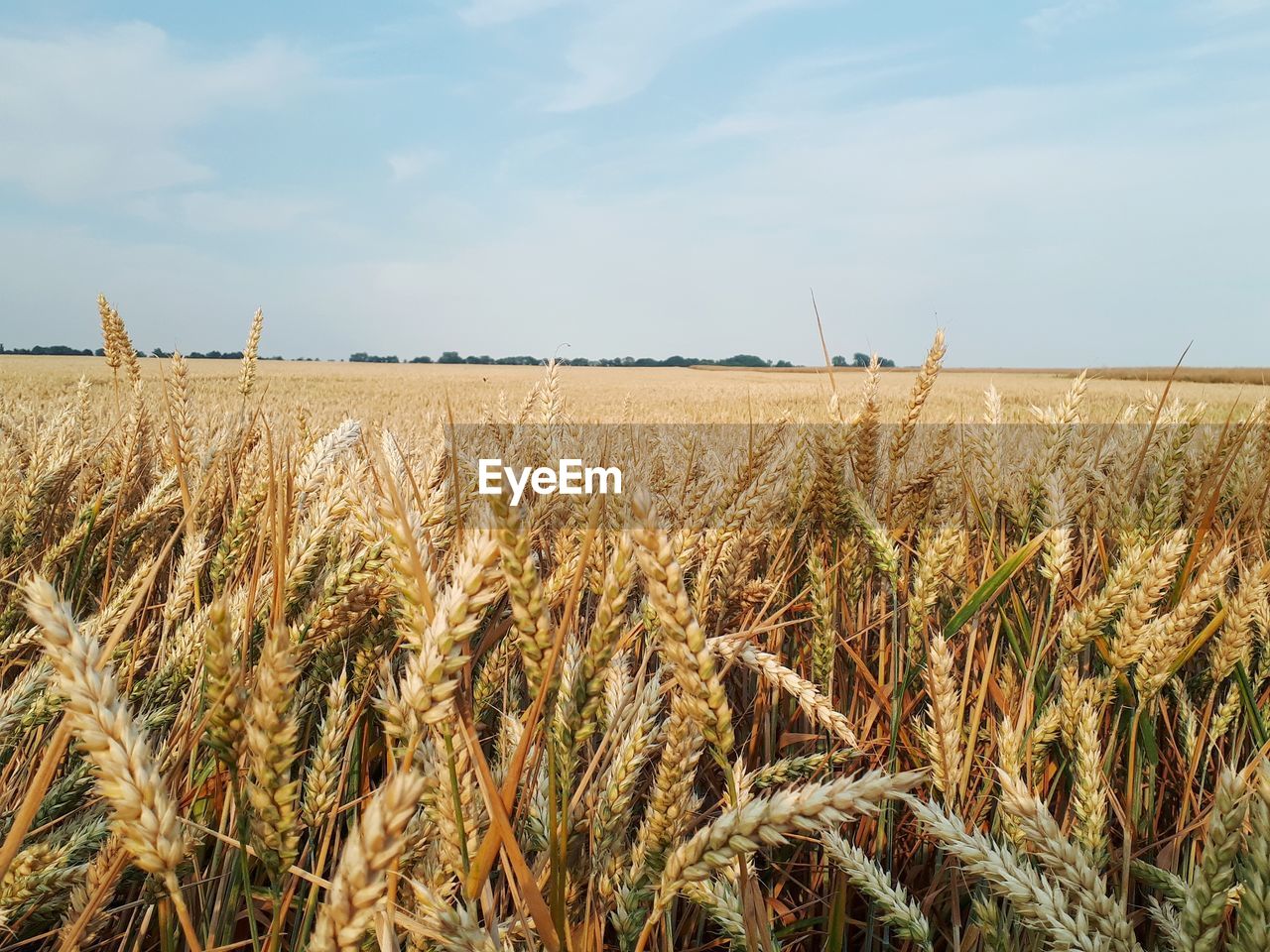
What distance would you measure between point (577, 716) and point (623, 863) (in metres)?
0.30

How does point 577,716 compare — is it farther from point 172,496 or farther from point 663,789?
point 172,496

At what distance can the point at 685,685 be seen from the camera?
616 mm

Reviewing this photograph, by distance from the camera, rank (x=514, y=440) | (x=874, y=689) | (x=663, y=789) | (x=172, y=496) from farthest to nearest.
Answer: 1. (x=514, y=440)
2. (x=172, y=496)
3. (x=874, y=689)
4. (x=663, y=789)

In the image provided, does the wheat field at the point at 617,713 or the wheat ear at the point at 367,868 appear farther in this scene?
the wheat field at the point at 617,713

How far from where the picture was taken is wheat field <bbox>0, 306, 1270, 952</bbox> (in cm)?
58

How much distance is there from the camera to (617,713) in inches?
36.2

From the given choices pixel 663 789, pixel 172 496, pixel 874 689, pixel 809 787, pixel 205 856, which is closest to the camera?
pixel 809 787

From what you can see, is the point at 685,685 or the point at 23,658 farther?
the point at 23,658

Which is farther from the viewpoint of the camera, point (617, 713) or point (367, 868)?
point (617, 713)

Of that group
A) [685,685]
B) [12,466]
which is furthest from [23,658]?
[685,685]

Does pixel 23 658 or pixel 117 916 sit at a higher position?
pixel 23 658

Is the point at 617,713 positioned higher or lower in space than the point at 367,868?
→ lower

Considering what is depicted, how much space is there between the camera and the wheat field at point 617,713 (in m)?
0.58

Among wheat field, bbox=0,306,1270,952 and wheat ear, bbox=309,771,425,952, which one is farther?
wheat field, bbox=0,306,1270,952
